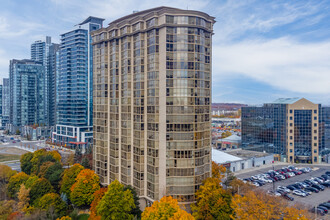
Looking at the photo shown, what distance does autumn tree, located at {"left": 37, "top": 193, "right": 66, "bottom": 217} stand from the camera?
41.3 metres

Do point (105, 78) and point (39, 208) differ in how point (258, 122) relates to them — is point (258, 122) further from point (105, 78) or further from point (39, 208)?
point (39, 208)

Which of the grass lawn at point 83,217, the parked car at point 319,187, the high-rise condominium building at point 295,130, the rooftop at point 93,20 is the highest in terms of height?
the rooftop at point 93,20

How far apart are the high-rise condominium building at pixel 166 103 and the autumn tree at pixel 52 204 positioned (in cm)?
1159

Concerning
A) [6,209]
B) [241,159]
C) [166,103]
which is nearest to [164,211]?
[166,103]

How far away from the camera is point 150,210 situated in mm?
32906

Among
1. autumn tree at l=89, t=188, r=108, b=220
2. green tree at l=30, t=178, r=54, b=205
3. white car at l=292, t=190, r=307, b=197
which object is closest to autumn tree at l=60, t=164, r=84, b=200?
green tree at l=30, t=178, r=54, b=205

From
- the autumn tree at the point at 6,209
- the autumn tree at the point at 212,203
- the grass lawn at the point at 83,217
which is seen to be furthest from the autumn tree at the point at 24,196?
the autumn tree at the point at 212,203

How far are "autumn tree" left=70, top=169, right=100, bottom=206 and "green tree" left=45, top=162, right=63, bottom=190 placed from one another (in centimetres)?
833

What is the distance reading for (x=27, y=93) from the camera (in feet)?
507

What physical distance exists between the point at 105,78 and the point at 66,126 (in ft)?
224

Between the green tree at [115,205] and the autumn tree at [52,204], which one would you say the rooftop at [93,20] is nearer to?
the autumn tree at [52,204]

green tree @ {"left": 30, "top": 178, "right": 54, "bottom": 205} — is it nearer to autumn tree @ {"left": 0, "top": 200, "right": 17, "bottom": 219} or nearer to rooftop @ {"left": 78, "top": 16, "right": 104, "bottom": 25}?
autumn tree @ {"left": 0, "top": 200, "right": 17, "bottom": 219}

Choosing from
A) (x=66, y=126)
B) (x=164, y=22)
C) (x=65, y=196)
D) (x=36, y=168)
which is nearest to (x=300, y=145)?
(x=164, y=22)

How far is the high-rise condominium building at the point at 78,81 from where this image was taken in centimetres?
10506
